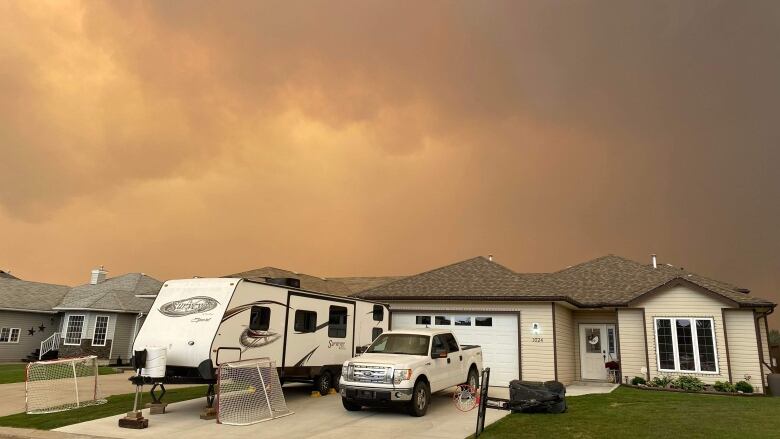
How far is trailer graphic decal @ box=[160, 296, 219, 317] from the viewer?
39.0 feet

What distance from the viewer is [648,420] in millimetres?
10852

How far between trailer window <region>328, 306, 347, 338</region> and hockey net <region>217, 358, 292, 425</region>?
131 inches

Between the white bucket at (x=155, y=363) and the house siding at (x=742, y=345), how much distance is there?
18996 mm

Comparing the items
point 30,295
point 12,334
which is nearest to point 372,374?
point 12,334

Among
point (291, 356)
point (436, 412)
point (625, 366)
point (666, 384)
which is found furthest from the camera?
point (625, 366)

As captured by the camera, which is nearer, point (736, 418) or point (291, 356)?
point (736, 418)

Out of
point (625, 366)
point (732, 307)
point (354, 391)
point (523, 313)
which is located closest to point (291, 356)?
point (354, 391)

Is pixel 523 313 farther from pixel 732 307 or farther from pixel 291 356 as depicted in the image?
pixel 291 356

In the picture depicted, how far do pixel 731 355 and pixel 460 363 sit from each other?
11.6 metres

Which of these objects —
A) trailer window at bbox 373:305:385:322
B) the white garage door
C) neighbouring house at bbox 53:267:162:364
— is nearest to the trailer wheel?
trailer window at bbox 373:305:385:322

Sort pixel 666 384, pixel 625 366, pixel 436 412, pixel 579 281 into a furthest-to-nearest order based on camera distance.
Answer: pixel 579 281 → pixel 625 366 → pixel 666 384 → pixel 436 412

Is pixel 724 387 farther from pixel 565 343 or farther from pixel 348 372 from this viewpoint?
pixel 348 372

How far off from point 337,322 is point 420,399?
17.1 ft

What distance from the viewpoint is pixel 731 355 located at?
1841cm
